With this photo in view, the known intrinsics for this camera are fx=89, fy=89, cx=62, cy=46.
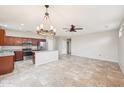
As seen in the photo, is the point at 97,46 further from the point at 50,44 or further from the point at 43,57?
the point at 50,44

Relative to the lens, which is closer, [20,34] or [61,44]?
[20,34]

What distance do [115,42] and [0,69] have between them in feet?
24.8

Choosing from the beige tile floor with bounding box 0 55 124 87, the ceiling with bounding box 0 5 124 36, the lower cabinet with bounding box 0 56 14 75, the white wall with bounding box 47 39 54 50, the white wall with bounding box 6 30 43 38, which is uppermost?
the ceiling with bounding box 0 5 124 36

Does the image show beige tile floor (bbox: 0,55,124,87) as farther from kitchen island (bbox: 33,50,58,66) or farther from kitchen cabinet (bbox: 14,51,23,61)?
kitchen cabinet (bbox: 14,51,23,61)

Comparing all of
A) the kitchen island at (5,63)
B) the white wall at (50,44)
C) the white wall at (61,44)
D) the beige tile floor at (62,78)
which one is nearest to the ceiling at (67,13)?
the kitchen island at (5,63)

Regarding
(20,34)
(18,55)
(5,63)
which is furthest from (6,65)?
(20,34)

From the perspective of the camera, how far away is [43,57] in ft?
20.8

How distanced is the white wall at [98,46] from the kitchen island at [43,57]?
11.9 feet

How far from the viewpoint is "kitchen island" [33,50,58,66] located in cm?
588

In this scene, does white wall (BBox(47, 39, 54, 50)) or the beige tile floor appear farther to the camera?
white wall (BBox(47, 39, 54, 50))

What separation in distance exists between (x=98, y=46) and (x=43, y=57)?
196 inches

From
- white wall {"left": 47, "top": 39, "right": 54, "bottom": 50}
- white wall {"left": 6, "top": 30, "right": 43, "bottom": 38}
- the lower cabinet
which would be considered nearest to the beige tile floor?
the lower cabinet

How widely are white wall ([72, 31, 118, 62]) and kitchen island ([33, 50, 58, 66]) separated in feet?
11.9
